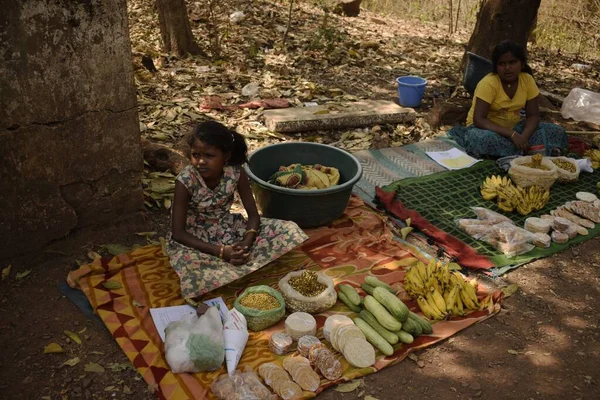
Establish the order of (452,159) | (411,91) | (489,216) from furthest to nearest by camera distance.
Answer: (411,91), (452,159), (489,216)

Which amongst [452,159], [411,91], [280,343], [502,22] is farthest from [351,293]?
[502,22]

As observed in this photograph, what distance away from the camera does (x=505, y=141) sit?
5.43m

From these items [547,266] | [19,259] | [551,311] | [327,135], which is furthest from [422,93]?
[19,259]

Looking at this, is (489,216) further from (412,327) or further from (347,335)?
(347,335)

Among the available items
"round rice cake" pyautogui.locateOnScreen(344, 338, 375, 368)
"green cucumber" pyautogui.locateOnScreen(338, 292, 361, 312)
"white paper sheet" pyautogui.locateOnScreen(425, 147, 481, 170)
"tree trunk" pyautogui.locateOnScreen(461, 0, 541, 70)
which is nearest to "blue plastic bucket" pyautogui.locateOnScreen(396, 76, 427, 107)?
"tree trunk" pyautogui.locateOnScreen(461, 0, 541, 70)

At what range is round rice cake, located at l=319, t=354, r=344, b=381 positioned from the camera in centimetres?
287

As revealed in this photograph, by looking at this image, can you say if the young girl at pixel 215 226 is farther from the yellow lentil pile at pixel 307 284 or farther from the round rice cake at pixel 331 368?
the round rice cake at pixel 331 368

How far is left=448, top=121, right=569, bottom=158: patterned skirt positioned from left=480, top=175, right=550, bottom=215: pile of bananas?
1.91ft

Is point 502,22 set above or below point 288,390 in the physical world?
above

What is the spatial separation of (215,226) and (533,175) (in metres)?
2.96

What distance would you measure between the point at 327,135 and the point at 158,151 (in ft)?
6.73

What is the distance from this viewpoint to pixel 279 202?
408 cm

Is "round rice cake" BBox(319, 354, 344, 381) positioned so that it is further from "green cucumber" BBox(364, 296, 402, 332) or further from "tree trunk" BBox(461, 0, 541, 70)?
"tree trunk" BBox(461, 0, 541, 70)

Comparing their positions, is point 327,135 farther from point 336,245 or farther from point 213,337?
point 213,337
